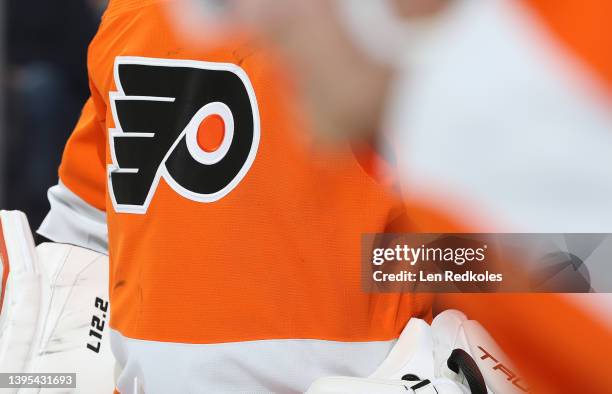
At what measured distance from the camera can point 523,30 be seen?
42 cm

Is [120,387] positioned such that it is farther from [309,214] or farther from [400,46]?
[400,46]

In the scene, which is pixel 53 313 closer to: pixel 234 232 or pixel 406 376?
pixel 234 232

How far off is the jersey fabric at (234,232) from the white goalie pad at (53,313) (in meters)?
0.20

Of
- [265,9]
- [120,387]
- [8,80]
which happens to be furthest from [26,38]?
[265,9]

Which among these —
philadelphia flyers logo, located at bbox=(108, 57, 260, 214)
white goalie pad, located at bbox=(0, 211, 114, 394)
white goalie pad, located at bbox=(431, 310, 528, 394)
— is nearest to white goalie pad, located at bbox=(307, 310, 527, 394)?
white goalie pad, located at bbox=(431, 310, 528, 394)

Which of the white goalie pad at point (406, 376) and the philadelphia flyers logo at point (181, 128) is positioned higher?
the philadelphia flyers logo at point (181, 128)

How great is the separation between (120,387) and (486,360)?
35cm

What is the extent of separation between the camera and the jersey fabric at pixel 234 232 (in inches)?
27.4

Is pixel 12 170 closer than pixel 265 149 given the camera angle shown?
No

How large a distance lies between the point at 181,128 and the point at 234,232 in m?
0.10

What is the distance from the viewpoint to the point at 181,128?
74cm

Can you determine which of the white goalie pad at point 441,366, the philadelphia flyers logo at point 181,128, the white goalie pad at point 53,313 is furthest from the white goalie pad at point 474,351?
the white goalie pad at point 53,313

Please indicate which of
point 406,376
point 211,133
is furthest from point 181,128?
point 406,376

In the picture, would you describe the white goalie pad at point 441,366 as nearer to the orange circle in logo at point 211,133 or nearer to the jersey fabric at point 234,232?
the jersey fabric at point 234,232
